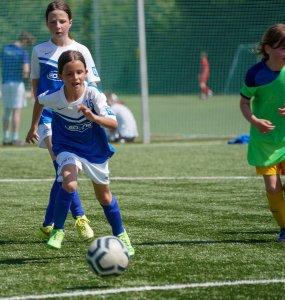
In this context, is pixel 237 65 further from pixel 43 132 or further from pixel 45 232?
pixel 45 232

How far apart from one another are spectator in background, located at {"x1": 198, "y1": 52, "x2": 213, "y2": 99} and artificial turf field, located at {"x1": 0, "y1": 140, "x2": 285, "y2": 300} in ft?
23.8

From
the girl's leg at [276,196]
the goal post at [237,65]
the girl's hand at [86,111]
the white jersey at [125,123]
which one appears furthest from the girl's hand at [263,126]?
the goal post at [237,65]

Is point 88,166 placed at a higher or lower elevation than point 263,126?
lower

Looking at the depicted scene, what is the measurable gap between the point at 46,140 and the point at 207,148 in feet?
27.7

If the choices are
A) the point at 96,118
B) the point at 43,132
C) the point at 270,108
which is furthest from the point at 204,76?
A: the point at 96,118

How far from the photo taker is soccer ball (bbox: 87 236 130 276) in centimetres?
552

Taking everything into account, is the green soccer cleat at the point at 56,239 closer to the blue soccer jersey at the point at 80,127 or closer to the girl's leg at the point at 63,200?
the girl's leg at the point at 63,200

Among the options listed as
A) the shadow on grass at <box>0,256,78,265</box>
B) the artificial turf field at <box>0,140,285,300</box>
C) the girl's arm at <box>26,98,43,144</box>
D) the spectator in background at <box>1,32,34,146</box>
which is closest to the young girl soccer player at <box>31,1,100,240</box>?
the girl's arm at <box>26,98,43,144</box>

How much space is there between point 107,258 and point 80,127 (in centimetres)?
139

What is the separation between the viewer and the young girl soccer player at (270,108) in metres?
7.08

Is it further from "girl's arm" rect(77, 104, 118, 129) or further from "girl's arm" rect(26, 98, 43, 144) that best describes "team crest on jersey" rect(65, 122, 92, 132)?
"girl's arm" rect(26, 98, 43, 144)

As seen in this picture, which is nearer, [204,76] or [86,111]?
[86,111]

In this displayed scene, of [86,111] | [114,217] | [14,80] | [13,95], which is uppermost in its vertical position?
[86,111]

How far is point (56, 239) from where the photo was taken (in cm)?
651
